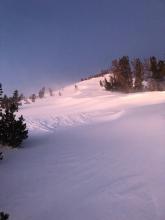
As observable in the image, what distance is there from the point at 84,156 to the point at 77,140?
251cm

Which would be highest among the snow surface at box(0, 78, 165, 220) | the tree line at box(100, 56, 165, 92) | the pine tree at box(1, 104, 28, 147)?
the tree line at box(100, 56, 165, 92)

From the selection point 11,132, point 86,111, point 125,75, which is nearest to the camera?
point 11,132

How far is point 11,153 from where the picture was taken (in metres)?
9.55

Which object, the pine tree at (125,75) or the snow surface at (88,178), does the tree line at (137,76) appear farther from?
the snow surface at (88,178)

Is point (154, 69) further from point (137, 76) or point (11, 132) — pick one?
point (11, 132)

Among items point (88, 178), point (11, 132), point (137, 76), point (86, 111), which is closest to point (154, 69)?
point (137, 76)

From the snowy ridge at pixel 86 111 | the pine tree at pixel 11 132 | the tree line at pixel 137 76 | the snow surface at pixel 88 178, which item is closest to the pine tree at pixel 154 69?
the tree line at pixel 137 76

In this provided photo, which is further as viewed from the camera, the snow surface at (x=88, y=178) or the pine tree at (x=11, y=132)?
the pine tree at (x=11, y=132)

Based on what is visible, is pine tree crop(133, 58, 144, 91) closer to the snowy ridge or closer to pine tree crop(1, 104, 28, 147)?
the snowy ridge

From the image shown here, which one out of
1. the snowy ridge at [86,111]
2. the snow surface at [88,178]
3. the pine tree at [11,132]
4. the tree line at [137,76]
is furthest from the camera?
the tree line at [137,76]

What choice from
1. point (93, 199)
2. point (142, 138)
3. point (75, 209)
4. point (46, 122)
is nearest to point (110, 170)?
point (93, 199)

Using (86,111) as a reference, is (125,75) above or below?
above

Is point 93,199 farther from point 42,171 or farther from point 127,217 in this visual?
point 42,171

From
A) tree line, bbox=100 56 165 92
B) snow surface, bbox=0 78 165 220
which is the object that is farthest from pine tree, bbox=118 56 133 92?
snow surface, bbox=0 78 165 220
